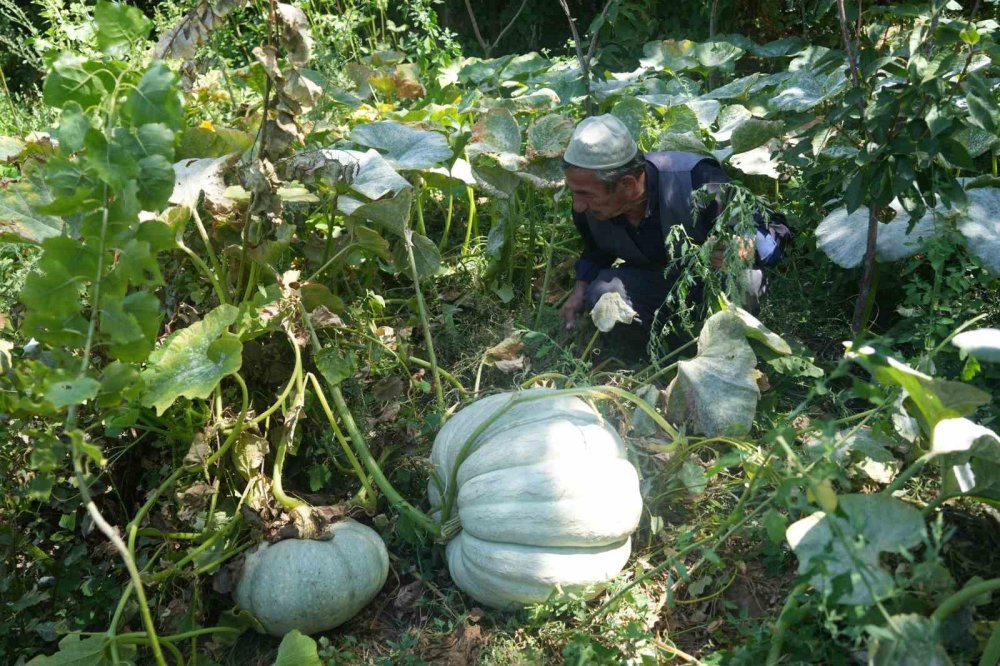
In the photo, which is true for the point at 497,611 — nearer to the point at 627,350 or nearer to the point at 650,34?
the point at 627,350

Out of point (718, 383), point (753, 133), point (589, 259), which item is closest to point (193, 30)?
point (589, 259)

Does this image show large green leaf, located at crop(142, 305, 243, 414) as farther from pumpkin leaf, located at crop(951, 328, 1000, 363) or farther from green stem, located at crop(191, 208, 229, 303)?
pumpkin leaf, located at crop(951, 328, 1000, 363)

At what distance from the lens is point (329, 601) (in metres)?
2.15

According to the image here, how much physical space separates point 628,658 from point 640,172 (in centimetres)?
139

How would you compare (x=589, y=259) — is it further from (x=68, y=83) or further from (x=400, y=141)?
(x=68, y=83)

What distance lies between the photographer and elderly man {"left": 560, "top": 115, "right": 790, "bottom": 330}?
2.64 metres

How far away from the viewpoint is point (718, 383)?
2.29 metres

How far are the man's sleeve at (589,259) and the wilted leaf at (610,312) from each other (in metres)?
0.41

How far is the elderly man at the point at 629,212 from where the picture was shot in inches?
104

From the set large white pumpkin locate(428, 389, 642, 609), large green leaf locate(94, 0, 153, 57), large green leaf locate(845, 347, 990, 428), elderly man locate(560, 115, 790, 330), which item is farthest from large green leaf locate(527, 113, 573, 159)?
large green leaf locate(845, 347, 990, 428)

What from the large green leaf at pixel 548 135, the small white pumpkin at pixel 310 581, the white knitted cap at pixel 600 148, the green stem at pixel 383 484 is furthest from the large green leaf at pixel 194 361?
the large green leaf at pixel 548 135

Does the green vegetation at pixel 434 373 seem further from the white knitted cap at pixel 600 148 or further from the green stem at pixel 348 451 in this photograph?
the white knitted cap at pixel 600 148

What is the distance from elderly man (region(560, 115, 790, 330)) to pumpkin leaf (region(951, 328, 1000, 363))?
99cm

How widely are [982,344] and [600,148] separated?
1261mm
